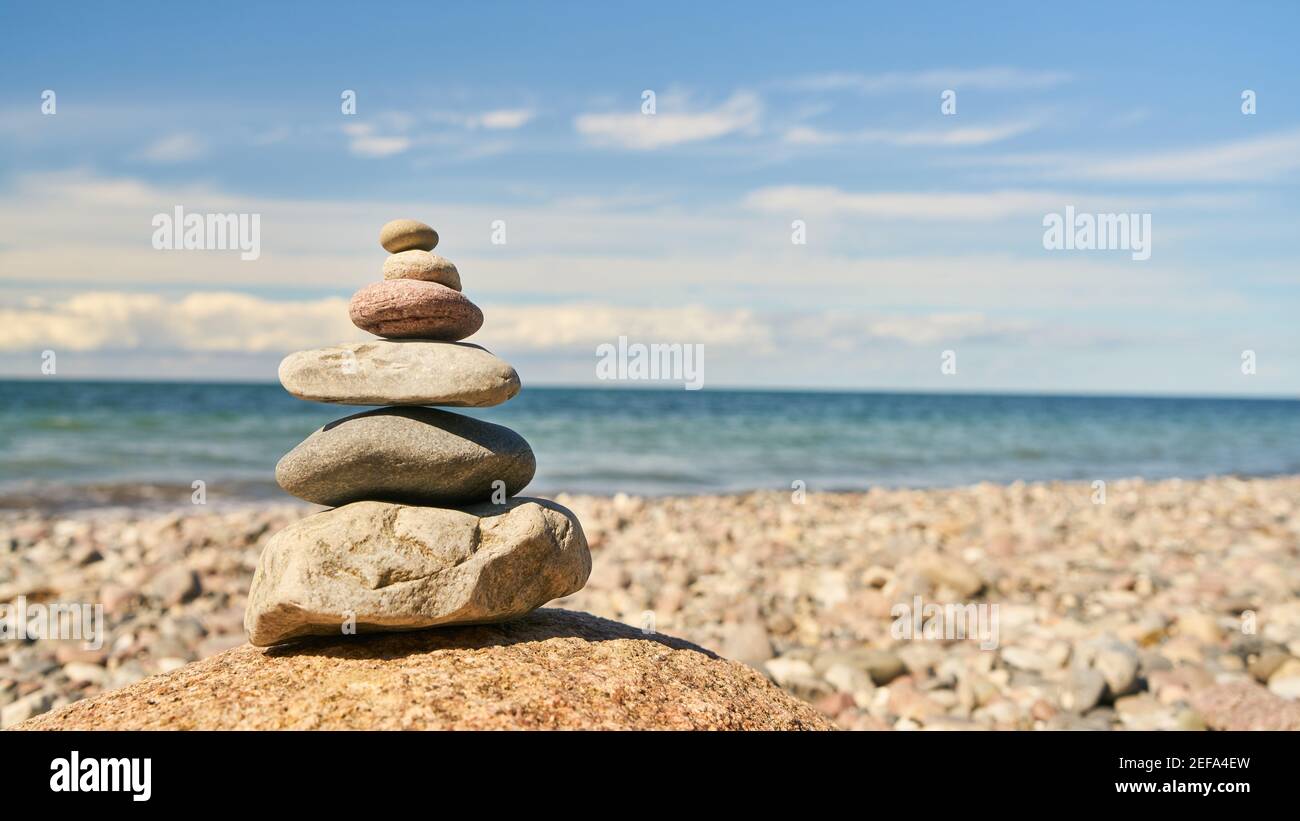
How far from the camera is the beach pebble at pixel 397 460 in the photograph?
417 centimetres

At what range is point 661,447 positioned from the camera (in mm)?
25578

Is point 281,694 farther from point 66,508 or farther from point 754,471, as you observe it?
point 754,471

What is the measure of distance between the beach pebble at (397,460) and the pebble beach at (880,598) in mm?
3248

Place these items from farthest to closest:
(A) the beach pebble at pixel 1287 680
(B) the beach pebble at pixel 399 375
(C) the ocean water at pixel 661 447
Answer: (C) the ocean water at pixel 661 447 → (A) the beach pebble at pixel 1287 680 → (B) the beach pebble at pixel 399 375

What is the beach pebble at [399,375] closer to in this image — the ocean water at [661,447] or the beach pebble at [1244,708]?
the beach pebble at [1244,708]

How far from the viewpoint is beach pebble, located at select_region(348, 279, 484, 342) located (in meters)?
4.32

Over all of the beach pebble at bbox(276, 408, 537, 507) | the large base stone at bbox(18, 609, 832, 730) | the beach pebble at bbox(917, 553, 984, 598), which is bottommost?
the beach pebble at bbox(917, 553, 984, 598)

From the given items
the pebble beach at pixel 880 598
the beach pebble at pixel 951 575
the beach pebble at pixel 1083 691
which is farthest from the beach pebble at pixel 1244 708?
the beach pebble at pixel 951 575

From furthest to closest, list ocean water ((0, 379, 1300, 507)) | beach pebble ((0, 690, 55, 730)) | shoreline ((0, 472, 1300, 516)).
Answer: ocean water ((0, 379, 1300, 507))
shoreline ((0, 472, 1300, 516))
beach pebble ((0, 690, 55, 730))

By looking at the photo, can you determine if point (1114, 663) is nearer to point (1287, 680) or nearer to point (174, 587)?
point (1287, 680)

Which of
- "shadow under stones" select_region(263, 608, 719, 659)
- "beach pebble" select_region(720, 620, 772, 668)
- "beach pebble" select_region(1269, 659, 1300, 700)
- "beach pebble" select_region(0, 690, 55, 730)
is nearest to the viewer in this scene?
"shadow under stones" select_region(263, 608, 719, 659)

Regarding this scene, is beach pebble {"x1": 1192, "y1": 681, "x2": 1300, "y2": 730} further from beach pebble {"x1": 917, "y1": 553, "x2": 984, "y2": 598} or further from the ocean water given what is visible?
the ocean water

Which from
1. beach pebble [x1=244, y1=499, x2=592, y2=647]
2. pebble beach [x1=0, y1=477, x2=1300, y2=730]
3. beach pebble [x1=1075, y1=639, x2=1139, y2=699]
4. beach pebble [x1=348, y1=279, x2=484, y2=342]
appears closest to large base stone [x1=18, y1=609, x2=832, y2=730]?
beach pebble [x1=244, y1=499, x2=592, y2=647]

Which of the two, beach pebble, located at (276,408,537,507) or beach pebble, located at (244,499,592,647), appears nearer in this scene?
beach pebble, located at (244,499,592,647)
